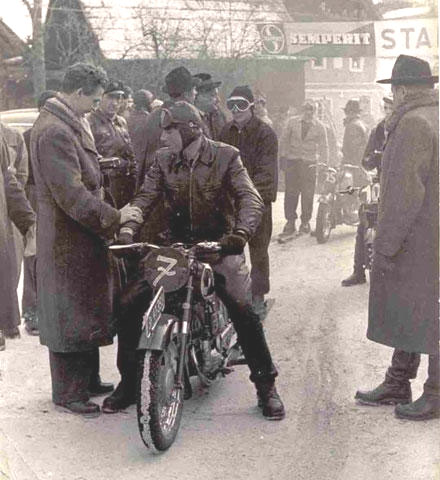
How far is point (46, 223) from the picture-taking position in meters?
6.28

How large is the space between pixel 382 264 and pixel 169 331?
1.07m

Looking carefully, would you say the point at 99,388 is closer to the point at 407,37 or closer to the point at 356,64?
the point at 356,64

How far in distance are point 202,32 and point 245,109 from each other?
2.49 feet

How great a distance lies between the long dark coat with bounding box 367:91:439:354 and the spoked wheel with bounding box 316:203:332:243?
905mm

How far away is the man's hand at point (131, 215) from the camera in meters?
6.15

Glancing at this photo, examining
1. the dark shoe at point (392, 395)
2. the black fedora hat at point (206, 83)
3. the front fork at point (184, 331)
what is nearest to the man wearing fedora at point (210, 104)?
the black fedora hat at point (206, 83)

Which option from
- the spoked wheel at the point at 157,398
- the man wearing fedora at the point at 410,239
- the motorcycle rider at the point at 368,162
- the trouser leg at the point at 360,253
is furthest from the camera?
the trouser leg at the point at 360,253

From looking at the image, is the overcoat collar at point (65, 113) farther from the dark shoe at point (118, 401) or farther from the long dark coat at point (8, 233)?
the dark shoe at point (118, 401)

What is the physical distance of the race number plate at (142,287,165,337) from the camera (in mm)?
5812

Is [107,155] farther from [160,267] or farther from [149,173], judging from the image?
[160,267]

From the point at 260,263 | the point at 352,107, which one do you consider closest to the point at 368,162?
the point at 260,263

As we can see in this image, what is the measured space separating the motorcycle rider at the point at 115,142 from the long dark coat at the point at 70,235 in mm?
339

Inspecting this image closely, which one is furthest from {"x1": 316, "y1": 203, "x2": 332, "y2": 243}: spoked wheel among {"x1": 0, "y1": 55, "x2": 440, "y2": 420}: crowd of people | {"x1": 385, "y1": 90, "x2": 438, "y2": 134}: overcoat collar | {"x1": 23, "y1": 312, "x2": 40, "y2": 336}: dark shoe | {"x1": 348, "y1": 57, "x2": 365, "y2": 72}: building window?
{"x1": 23, "y1": 312, "x2": 40, "y2": 336}: dark shoe

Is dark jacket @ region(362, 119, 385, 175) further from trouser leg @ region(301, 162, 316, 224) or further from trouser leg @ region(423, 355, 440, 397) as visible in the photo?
trouser leg @ region(423, 355, 440, 397)
